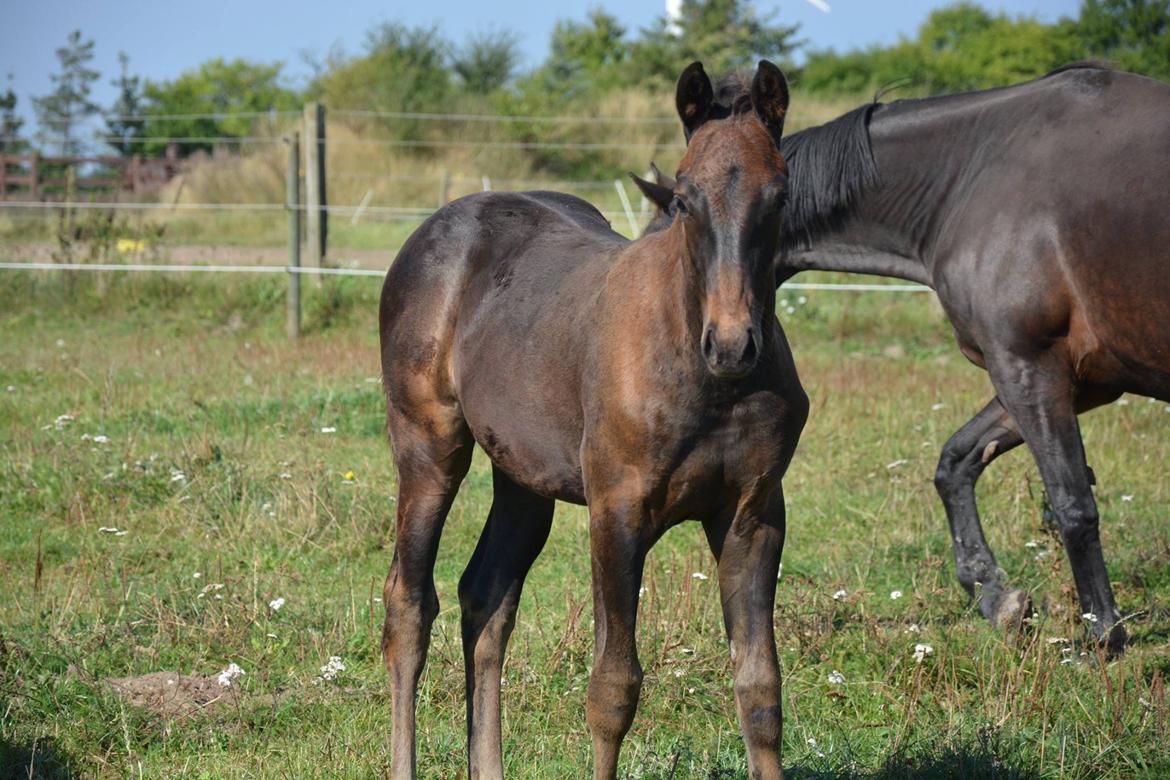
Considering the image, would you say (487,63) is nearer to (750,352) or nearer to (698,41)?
(698,41)

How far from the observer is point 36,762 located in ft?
12.9

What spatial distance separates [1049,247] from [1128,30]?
37.7 m

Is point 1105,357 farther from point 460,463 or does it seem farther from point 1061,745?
point 460,463

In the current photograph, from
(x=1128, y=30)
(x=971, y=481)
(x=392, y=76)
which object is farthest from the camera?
A: (x=1128, y=30)

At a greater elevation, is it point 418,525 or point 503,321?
point 503,321

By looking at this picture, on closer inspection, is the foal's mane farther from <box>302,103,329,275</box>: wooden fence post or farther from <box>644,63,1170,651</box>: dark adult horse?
<box>302,103,329,275</box>: wooden fence post

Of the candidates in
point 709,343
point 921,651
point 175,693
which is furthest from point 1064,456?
point 175,693

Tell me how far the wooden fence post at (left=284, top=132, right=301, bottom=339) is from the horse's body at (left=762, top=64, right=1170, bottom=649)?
7.50 meters

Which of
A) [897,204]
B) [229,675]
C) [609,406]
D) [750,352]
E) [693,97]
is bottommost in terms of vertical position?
[229,675]

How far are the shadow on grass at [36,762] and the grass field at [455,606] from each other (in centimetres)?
1

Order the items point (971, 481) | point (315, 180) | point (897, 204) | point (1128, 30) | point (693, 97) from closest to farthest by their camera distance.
Result: point (693, 97) < point (897, 204) < point (971, 481) < point (315, 180) < point (1128, 30)

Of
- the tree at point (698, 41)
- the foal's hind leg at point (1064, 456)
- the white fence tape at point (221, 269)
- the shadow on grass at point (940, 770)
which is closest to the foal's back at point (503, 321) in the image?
the shadow on grass at point (940, 770)

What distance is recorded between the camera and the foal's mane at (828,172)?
19.5 ft

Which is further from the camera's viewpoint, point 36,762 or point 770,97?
point 36,762
